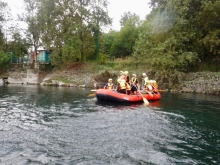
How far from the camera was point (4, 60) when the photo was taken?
35.0 m

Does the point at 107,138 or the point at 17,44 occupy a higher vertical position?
the point at 17,44

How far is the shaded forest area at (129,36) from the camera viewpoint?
24.9 meters

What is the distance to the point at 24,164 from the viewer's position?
5.35 meters

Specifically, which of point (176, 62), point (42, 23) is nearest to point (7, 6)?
point (42, 23)

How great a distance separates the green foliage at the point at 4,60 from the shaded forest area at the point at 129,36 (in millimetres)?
137

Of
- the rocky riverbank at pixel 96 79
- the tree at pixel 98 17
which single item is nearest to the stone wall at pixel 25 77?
the rocky riverbank at pixel 96 79

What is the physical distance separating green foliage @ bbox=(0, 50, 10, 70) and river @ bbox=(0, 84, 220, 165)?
25684mm

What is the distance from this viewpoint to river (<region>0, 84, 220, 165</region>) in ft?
19.1

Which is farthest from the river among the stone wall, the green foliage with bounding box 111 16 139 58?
the green foliage with bounding box 111 16 139 58

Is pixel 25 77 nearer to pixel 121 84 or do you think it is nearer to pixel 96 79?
pixel 96 79

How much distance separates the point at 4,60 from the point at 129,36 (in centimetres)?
2090

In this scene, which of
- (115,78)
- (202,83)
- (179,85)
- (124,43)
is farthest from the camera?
(124,43)

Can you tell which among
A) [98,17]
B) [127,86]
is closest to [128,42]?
[98,17]

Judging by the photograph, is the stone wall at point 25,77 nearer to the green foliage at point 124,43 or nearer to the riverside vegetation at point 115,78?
the riverside vegetation at point 115,78
